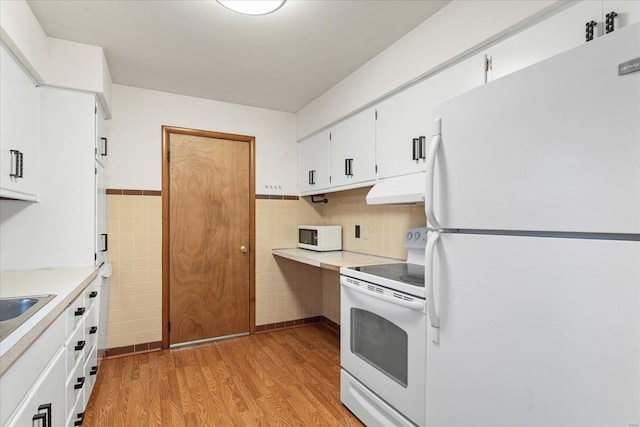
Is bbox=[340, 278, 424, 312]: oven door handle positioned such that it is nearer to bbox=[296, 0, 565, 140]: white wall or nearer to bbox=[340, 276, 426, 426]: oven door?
bbox=[340, 276, 426, 426]: oven door

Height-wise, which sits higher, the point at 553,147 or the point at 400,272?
the point at 553,147

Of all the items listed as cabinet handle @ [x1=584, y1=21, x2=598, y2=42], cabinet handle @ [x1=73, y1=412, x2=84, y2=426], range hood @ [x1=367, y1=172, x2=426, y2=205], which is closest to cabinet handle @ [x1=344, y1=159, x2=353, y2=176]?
range hood @ [x1=367, y1=172, x2=426, y2=205]

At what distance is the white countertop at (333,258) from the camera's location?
2.49 metres

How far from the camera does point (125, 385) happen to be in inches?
95.4

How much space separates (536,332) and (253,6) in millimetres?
1953

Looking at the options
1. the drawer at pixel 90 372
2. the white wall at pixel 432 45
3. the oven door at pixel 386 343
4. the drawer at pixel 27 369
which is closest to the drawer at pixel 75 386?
the drawer at pixel 90 372

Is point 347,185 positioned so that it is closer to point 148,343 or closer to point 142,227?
point 142,227

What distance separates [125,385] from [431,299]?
2.33 meters

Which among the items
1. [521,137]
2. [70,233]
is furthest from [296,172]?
[521,137]

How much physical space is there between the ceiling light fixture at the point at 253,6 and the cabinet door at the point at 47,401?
185cm

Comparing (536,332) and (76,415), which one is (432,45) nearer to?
(536,332)

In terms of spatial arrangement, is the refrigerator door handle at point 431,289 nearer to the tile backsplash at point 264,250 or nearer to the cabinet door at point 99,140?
the tile backsplash at point 264,250

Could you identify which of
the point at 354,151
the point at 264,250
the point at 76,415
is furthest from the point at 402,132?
the point at 76,415

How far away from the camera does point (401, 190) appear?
2.01m
